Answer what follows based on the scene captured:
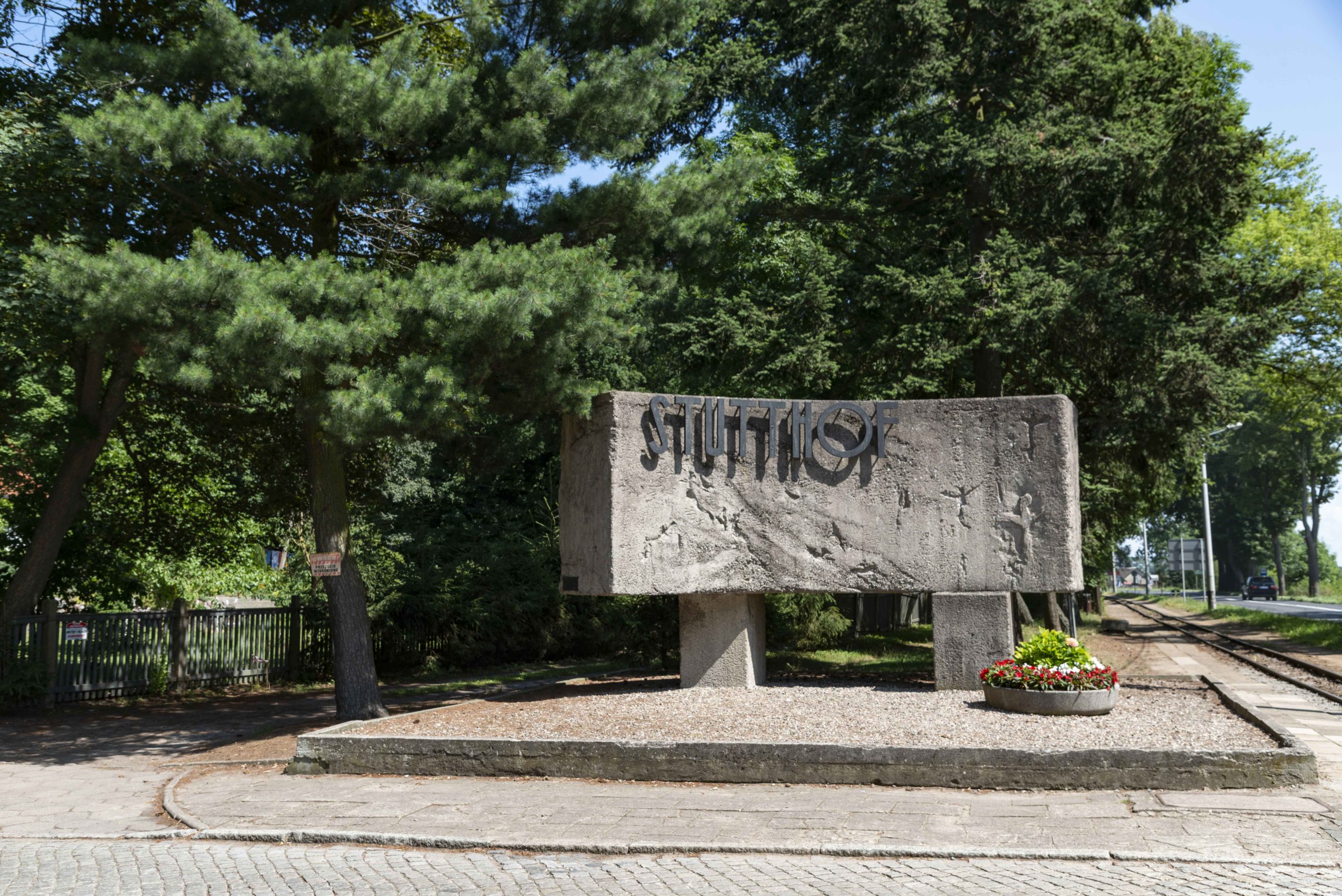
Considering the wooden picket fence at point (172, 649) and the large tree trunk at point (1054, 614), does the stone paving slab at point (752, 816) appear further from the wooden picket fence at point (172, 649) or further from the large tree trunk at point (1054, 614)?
the large tree trunk at point (1054, 614)

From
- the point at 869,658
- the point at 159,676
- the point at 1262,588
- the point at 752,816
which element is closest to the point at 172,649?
the point at 159,676

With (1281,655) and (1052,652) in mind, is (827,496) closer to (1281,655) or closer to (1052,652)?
(1052,652)

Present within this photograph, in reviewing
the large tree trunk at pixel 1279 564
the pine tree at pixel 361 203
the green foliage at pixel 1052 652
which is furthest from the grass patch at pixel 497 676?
the large tree trunk at pixel 1279 564

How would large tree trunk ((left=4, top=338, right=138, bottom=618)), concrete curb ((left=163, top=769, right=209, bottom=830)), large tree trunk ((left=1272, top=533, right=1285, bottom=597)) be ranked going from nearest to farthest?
1. concrete curb ((left=163, top=769, right=209, bottom=830))
2. large tree trunk ((left=4, top=338, right=138, bottom=618))
3. large tree trunk ((left=1272, top=533, right=1285, bottom=597))

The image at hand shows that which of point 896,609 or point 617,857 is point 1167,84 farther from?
point 896,609

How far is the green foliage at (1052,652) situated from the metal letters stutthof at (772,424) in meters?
3.18

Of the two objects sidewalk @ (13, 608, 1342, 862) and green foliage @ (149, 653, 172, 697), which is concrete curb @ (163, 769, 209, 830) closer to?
sidewalk @ (13, 608, 1342, 862)

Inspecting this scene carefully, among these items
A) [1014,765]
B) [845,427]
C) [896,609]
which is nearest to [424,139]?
[845,427]

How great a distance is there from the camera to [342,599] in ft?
44.8

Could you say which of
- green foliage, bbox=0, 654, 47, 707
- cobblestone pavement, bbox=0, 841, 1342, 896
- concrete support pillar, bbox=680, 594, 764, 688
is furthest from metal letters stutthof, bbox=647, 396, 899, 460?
green foliage, bbox=0, 654, 47, 707

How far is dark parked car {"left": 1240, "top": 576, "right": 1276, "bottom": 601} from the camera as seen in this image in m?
69.0

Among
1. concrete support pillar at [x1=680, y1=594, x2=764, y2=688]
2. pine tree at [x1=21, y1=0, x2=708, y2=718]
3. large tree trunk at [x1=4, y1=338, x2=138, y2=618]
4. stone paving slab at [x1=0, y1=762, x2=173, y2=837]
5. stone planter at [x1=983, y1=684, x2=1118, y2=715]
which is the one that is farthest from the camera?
large tree trunk at [x1=4, y1=338, x2=138, y2=618]

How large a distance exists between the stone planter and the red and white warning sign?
826 cm

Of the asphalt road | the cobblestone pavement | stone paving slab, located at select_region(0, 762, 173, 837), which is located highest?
the cobblestone pavement
